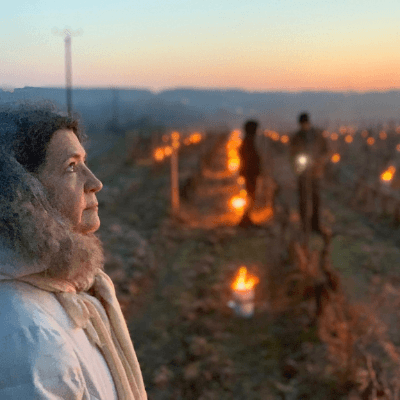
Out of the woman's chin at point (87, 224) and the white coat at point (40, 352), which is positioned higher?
the woman's chin at point (87, 224)

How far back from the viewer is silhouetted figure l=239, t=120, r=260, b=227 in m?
8.66

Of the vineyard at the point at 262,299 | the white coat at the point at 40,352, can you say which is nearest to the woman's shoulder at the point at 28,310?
the white coat at the point at 40,352

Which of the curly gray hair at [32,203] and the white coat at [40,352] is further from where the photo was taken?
the curly gray hair at [32,203]

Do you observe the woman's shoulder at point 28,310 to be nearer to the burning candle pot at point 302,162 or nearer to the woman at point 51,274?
the woman at point 51,274

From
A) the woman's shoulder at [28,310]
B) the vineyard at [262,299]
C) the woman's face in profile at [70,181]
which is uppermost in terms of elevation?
the woman's face in profile at [70,181]

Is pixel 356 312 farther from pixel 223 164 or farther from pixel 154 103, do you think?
pixel 154 103

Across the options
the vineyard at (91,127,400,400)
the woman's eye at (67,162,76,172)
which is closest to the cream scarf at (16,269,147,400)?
the woman's eye at (67,162,76,172)

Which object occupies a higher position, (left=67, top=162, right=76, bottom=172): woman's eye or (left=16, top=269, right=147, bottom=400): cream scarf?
(left=67, top=162, right=76, bottom=172): woman's eye

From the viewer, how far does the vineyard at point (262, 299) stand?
3.73m

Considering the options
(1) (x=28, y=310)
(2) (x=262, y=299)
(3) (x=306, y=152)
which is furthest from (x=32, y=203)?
(3) (x=306, y=152)

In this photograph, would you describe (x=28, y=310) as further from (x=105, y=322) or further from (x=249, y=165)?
(x=249, y=165)

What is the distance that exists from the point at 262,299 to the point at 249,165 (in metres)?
3.83

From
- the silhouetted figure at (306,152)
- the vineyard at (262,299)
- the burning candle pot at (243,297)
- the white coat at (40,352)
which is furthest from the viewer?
the silhouetted figure at (306,152)

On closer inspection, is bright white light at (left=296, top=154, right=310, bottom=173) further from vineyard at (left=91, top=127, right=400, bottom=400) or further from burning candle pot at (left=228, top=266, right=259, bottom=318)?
burning candle pot at (left=228, top=266, right=259, bottom=318)
